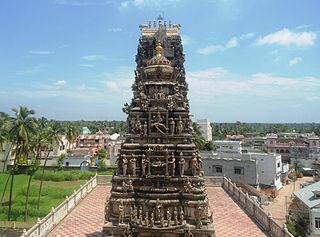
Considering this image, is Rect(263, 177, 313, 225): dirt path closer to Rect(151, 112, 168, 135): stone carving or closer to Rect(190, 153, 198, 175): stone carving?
Rect(190, 153, 198, 175): stone carving

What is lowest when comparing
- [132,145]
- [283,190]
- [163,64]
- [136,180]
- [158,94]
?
[283,190]

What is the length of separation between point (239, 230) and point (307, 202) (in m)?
13.4

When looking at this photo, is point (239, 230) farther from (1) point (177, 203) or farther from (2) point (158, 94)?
(2) point (158, 94)

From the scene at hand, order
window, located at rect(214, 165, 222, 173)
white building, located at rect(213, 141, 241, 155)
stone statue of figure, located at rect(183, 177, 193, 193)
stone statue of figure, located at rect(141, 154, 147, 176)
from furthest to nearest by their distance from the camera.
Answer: white building, located at rect(213, 141, 241, 155)
window, located at rect(214, 165, 222, 173)
stone statue of figure, located at rect(141, 154, 147, 176)
stone statue of figure, located at rect(183, 177, 193, 193)


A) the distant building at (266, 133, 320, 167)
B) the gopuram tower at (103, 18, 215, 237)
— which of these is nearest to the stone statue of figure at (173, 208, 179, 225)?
the gopuram tower at (103, 18, 215, 237)

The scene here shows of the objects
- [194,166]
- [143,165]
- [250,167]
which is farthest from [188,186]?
[250,167]

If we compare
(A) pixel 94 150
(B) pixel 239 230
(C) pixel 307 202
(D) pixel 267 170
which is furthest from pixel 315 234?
(A) pixel 94 150

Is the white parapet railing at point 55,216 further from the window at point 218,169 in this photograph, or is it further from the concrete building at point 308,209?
the concrete building at point 308,209

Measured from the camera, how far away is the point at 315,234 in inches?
1085

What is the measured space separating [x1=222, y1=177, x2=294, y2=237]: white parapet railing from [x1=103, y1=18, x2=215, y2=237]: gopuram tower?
4.50 m

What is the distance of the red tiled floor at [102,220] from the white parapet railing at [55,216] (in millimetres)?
327

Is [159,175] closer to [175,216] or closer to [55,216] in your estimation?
[175,216]

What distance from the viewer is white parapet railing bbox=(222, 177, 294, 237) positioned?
17.5m

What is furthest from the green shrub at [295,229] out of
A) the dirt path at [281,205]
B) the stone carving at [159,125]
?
the stone carving at [159,125]
